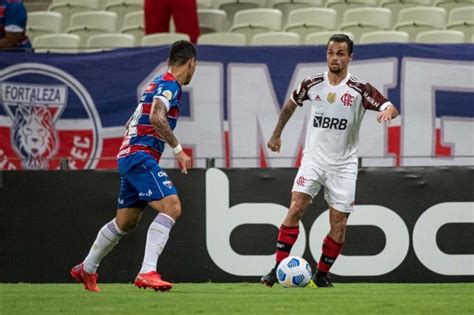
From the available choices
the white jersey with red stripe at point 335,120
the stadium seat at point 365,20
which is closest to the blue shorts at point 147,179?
the white jersey with red stripe at point 335,120

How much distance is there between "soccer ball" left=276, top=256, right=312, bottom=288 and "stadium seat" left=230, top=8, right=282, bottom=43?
20.1 ft

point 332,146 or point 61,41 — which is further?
point 61,41

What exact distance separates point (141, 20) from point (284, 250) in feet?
23.6

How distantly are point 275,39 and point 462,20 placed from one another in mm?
2473

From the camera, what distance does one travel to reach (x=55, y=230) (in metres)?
12.8

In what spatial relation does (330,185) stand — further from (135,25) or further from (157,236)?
(135,25)

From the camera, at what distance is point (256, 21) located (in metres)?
16.3

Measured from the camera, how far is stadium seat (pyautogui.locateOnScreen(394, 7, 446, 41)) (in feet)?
51.2

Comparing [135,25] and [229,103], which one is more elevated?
[135,25]

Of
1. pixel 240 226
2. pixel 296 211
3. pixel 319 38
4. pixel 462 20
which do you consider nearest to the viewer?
pixel 296 211

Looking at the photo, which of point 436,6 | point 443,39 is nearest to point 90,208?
point 443,39

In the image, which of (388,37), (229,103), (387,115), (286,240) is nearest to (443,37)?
(388,37)

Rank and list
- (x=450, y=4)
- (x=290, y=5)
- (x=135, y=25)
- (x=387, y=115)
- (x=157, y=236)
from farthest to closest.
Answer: (x=290, y=5) → (x=135, y=25) → (x=450, y=4) → (x=387, y=115) → (x=157, y=236)

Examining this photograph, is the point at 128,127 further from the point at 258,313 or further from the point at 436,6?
the point at 436,6
